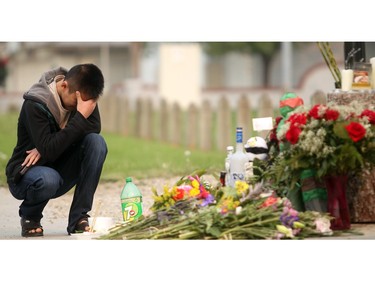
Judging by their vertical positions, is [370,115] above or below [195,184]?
above

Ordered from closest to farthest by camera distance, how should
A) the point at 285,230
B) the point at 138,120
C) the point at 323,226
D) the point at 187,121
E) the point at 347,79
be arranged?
the point at 285,230 < the point at 323,226 < the point at 347,79 < the point at 187,121 < the point at 138,120

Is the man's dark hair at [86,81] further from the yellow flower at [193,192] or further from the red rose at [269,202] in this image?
the red rose at [269,202]

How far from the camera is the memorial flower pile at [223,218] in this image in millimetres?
6289

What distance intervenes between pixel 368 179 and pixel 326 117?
0.81m

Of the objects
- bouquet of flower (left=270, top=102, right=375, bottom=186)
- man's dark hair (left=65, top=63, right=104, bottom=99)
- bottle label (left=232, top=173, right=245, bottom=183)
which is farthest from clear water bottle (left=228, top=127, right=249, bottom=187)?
man's dark hair (left=65, top=63, right=104, bottom=99)

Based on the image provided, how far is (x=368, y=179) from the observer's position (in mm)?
7098

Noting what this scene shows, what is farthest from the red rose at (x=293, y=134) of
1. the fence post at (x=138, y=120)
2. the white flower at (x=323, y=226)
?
the fence post at (x=138, y=120)

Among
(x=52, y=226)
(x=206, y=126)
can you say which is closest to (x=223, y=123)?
(x=206, y=126)

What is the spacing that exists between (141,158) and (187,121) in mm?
3030


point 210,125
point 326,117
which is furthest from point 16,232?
point 210,125

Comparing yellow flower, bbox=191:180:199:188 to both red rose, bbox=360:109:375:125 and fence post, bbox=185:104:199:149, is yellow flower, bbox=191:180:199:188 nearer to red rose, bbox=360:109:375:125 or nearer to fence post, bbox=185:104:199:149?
red rose, bbox=360:109:375:125

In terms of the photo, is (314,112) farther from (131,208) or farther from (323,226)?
(131,208)

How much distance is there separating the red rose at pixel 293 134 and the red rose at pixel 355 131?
32cm

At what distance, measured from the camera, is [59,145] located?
6.65 m
